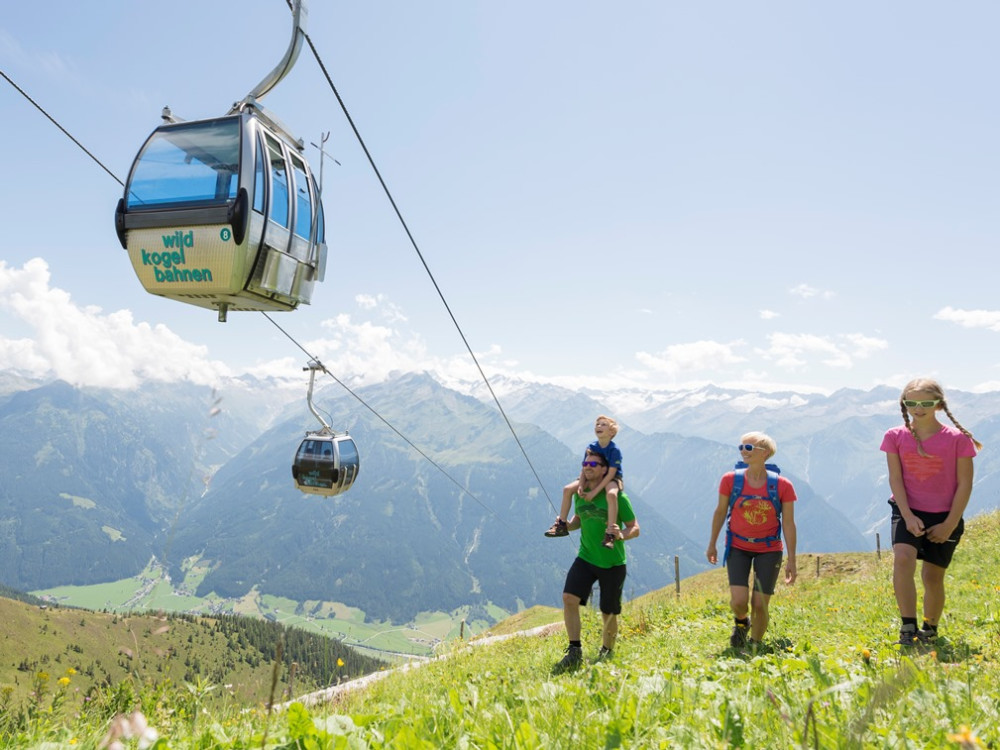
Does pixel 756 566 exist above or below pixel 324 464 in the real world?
below

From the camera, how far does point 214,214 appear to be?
6.26 metres

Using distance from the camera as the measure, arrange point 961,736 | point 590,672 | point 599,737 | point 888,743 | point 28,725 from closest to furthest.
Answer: point 961,736, point 888,743, point 599,737, point 28,725, point 590,672

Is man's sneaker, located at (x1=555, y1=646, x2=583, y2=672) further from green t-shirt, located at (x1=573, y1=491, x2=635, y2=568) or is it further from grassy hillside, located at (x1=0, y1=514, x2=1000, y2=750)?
green t-shirt, located at (x1=573, y1=491, x2=635, y2=568)

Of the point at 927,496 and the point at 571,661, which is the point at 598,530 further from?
the point at 927,496

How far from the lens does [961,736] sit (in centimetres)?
88

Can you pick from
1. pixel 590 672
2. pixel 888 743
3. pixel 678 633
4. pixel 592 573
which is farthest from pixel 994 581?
pixel 888 743

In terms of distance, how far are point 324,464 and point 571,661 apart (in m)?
10.2

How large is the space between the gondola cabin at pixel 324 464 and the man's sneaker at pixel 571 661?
9.50 meters

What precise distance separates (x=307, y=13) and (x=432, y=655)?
9.60 metres

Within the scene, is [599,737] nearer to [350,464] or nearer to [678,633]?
[678,633]

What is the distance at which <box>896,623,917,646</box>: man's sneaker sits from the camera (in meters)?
5.56

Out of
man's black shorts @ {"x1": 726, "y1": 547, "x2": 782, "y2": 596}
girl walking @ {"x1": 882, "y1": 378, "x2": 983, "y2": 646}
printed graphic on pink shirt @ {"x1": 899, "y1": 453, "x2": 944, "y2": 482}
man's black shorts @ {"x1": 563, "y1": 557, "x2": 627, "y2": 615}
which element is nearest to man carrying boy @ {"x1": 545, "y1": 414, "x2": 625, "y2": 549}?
man's black shorts @ {"x1": 563, "y1": 557, "x2": 627, "y2": 615}

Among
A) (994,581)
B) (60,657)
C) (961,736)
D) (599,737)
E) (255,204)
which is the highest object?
(255,204)

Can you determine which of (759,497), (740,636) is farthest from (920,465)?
(740,636)
